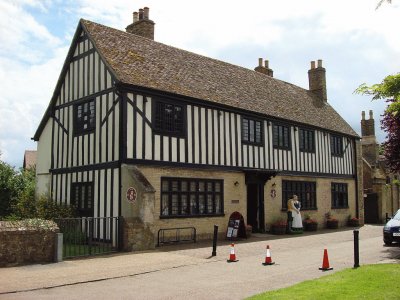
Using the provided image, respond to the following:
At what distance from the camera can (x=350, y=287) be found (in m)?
8.11

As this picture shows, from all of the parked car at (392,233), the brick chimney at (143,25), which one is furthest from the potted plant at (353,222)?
the brick chimney at (143,25)

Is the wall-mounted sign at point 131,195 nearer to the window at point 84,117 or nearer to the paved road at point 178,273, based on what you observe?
the paved road at point 178,273

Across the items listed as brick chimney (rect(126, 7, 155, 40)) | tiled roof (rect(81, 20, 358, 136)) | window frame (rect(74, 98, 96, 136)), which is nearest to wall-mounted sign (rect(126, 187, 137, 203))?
window frame (rect(74, 98, 96, 136))

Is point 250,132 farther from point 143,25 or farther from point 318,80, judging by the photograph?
point 318,80

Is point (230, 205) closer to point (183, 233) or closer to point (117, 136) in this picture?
point (183, 233)

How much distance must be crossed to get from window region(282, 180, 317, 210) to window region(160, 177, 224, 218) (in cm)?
509

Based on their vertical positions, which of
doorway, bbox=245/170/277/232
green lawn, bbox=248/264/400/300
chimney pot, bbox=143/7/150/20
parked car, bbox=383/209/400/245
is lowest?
green lawn, bbox=248/264/400/300

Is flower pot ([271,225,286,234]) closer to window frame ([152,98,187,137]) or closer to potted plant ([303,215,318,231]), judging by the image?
potted plant ([303,215,318,231])

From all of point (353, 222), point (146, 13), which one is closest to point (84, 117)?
point (146, 13)

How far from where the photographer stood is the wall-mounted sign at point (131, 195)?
1538cm

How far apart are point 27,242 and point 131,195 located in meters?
4.22

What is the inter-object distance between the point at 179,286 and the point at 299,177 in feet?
51.6

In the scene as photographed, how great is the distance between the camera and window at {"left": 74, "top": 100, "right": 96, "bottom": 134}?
1802 cm

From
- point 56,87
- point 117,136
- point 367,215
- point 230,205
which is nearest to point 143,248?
point 117,136
